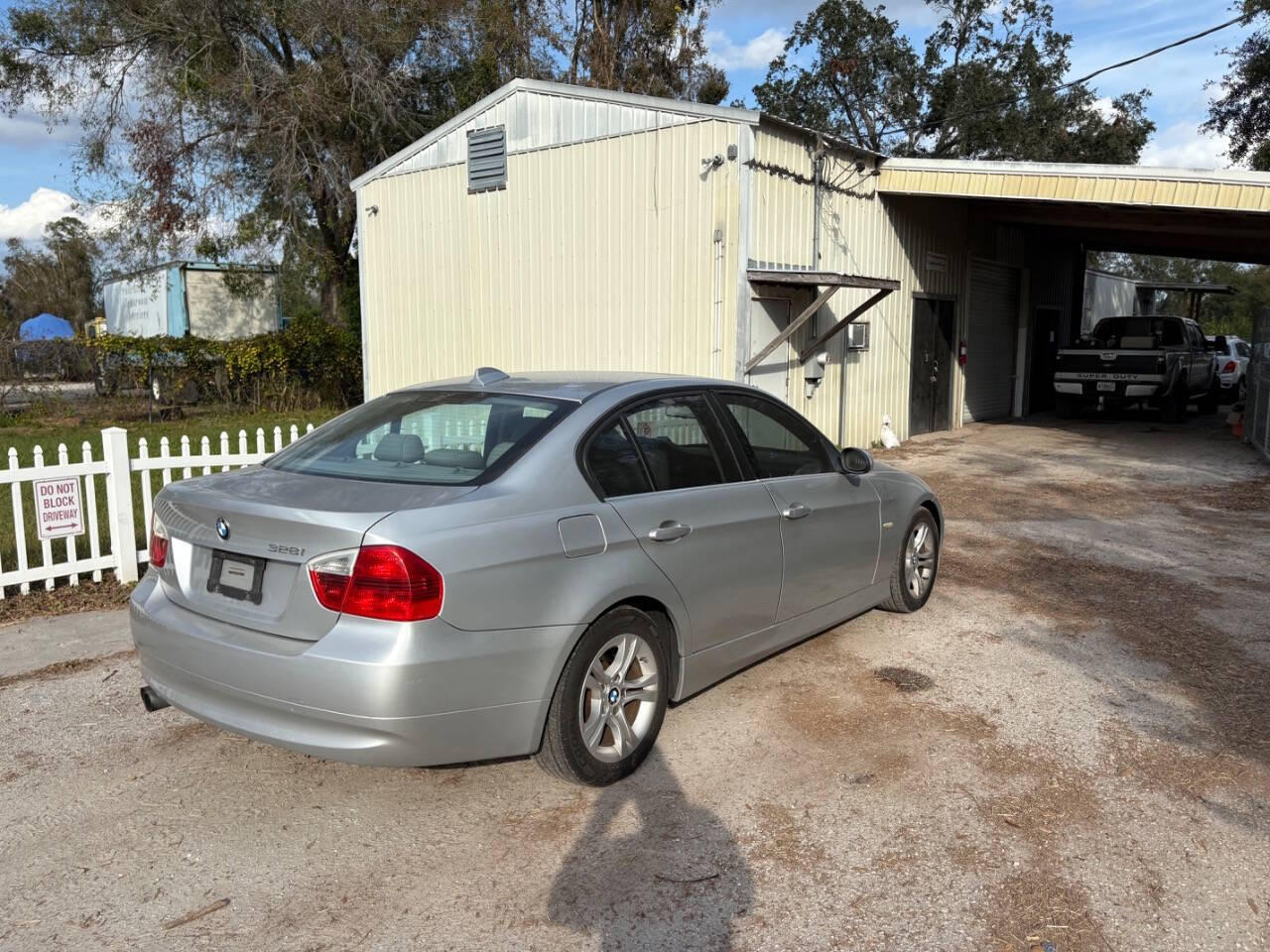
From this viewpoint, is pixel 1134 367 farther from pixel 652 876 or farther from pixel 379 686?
pixel 379 686

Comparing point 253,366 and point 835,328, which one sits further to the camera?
A: point 253,366

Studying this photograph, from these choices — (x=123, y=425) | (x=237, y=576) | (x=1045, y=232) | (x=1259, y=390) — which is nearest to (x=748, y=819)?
(x=237, y=576)

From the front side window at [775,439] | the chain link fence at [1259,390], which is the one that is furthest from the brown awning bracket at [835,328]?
the front side window at [775,439]

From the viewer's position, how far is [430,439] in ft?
13.1

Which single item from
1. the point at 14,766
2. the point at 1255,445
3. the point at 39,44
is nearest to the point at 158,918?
the point at 14,766

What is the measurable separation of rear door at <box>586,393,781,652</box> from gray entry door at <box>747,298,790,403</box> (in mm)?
6962

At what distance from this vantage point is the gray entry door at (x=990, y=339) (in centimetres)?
1786

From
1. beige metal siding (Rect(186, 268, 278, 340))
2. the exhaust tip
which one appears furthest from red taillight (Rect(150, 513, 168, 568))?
beige metal siding (Rect(186, 268, 278, 340))

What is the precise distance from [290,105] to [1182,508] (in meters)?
17.6

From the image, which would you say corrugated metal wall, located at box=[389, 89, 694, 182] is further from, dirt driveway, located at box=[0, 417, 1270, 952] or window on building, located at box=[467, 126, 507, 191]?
dirt driveway, located at box=[0, 417, 1270, 952]

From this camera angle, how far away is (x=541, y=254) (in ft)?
42.7

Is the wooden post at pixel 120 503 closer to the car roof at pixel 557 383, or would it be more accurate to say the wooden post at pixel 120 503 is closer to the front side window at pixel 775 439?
the car roof at pixel 557 383

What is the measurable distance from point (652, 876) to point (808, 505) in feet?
6.97

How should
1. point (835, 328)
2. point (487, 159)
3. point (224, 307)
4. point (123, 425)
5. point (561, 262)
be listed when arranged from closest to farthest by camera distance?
point (835, 328)
point (561, 262)
point (487, 159)
point (123, 425)
point (224, 307)
